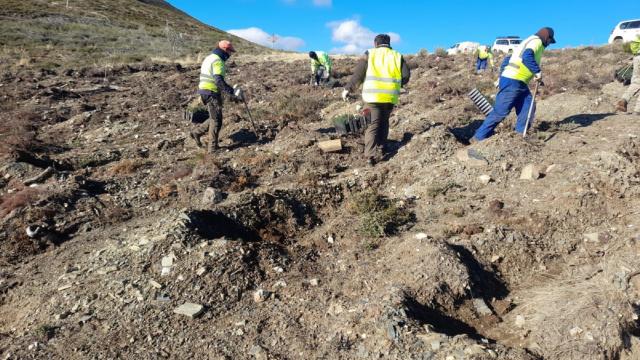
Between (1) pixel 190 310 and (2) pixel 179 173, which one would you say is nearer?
(1) pixel 190 310

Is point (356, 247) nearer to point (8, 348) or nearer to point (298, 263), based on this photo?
point (298, 263)

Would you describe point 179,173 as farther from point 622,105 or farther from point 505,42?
point 505,42

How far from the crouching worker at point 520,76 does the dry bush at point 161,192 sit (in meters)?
4.62

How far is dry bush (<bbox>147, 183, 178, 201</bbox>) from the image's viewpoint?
19.1 feet

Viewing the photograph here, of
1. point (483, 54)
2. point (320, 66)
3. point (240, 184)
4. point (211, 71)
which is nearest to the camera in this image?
point (240, 184)

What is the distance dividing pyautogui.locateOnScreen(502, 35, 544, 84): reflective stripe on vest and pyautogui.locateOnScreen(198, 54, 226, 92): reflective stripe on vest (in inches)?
181

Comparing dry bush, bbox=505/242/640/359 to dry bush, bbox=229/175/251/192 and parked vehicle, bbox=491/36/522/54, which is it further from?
parked vehicle, bbox=491/36/522/54

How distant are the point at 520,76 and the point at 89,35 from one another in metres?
33.6

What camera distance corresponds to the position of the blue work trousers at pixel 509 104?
6.25 meters

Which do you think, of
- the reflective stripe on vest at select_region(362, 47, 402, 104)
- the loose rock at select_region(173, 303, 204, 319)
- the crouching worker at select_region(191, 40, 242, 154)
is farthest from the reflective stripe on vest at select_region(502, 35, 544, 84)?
the loose rock at select_region(173, 303, 204, 319)

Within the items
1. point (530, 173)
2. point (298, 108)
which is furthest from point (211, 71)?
point (530, 173)

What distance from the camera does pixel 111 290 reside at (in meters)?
3.72

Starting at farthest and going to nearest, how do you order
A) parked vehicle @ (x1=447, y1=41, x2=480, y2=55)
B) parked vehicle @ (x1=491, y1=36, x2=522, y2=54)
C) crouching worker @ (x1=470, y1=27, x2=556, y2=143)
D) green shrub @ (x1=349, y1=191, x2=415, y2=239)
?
1. parked vehicle @ (x1=447, y1=41, x2=480, y2=55)
2. parked vehicle @ (x1=491, y1=36, x2=522, y2=54)
3. crouching worker @ (x1=470, y1=27, x2=556, y2=143)
4. green shrub @ (x1=349, y1=191, x2=415, y2=239)

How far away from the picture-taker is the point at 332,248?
4.55 m
